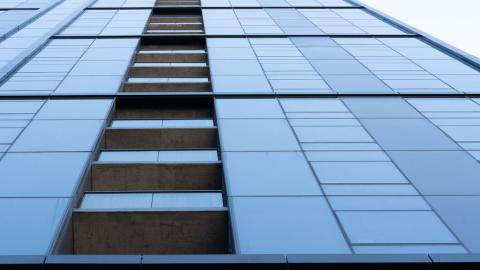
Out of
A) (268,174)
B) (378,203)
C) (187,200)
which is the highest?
(378,203)

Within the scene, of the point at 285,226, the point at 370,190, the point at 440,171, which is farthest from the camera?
the point at 440,171

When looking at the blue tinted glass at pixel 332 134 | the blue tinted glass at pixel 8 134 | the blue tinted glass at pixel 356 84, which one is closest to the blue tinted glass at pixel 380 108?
the blue tinted glass at pixel 356 84

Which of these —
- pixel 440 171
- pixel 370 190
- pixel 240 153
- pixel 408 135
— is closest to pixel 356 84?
pixel 408 135

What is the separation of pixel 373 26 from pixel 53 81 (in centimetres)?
1732

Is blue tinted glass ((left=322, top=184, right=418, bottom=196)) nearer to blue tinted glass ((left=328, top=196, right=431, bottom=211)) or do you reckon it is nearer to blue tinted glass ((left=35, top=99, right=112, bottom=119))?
blue tinted glass ((left=328, top=196, right=431, bottom=211))

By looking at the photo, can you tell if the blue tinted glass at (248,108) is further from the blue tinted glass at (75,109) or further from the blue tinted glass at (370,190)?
the blue tinted glass at (370,190)

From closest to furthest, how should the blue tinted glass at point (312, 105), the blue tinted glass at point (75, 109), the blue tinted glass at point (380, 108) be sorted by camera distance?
the blue tinted glass at point (75, 109), the blue tinted glass at point (380, 108), the blue tinted glass at point (312, 105)

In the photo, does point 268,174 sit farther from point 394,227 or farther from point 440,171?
point 440,171

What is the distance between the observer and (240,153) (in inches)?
503

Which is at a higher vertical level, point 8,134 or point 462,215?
point 462,215

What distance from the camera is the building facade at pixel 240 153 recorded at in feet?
30.8

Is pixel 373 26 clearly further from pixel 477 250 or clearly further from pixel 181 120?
pixel 477 250
